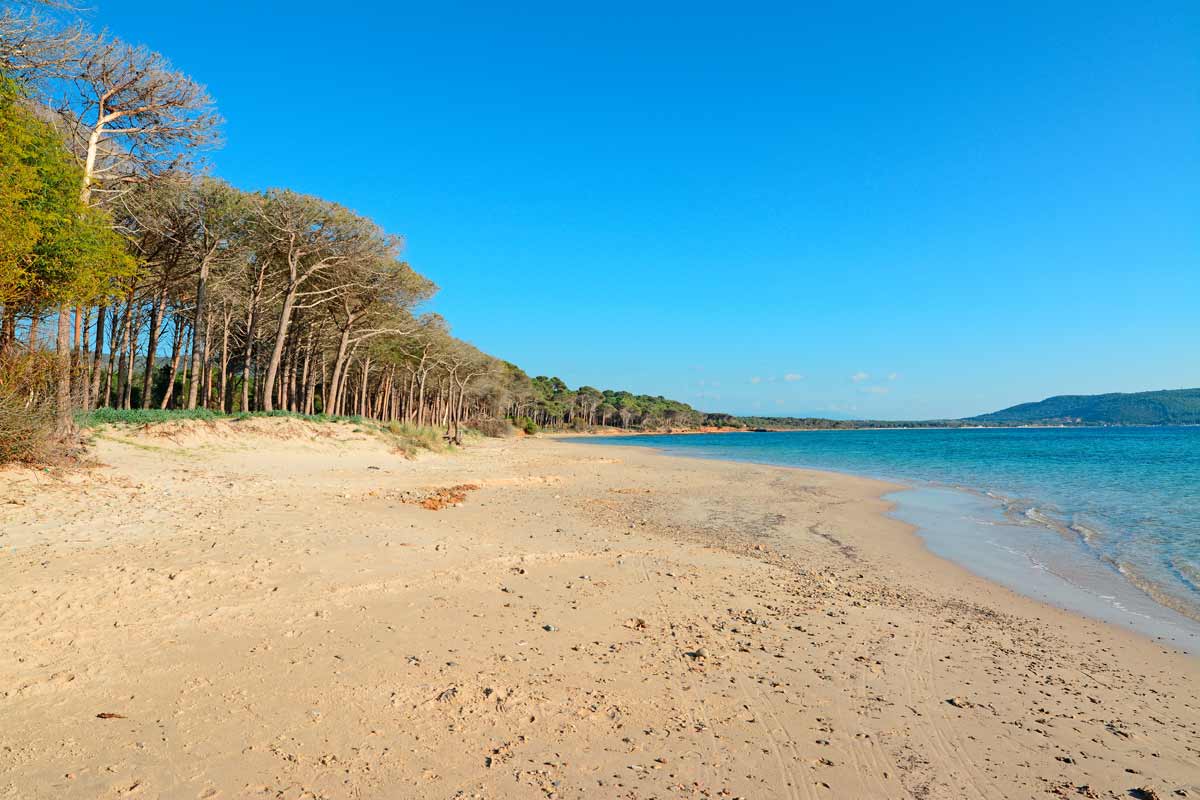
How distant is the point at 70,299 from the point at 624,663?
13.9 metres

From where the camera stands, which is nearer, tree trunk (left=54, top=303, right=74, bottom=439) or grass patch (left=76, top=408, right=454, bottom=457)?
tree trunk (left=54, top=303, right=74, bottom=439)

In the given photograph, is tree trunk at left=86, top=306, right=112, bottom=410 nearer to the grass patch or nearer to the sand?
the grass patch

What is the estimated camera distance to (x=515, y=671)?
4844 millimetres

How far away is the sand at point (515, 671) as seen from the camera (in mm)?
3541

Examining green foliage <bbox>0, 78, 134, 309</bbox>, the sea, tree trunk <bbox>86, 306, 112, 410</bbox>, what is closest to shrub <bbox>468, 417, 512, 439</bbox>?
tree trunk <bbox>86, 306, 112, 410</bbox>

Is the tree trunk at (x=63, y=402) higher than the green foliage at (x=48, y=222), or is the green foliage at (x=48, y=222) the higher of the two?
the green foliage at (x=48, y=222)

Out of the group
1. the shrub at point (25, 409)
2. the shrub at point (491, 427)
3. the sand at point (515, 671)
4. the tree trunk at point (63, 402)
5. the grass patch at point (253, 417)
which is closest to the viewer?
the sand at point (515, 671)

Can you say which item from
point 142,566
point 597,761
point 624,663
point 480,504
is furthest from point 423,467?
point 597,761

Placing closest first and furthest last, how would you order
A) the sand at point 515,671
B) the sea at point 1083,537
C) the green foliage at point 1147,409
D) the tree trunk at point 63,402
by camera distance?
the sand at point 515,671
the sea at point 1083,537
the tree trunk at point 63,402
the green foliage at point 1147,409

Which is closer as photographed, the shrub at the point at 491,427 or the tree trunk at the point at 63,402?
the tree trunk at the point at 63,402

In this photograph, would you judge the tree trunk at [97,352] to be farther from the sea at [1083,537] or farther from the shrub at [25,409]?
the sea at [1083,537]

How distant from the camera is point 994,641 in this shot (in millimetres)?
6766

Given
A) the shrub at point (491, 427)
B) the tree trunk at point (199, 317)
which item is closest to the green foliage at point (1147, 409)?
the shrub at point (491, 427)

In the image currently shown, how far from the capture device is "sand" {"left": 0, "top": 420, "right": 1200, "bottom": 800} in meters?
3.54
